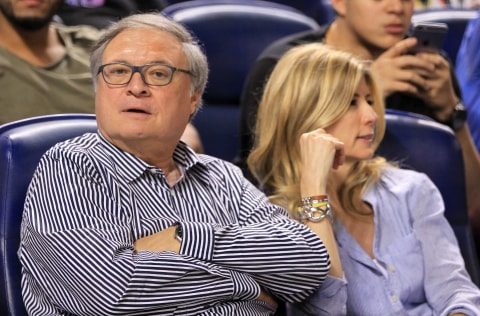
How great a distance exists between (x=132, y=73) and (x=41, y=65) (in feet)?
2.34

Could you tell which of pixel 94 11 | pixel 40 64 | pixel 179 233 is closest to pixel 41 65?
pixel 40 64

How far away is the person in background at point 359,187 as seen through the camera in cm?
192

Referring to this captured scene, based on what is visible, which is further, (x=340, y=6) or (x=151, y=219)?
(x=340, y=6)

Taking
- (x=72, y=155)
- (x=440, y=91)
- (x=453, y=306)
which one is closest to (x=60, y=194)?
(x=72, y=155)

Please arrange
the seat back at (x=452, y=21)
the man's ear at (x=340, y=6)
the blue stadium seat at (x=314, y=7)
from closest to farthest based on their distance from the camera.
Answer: the man's ear at (x=340, y=6) < the seat back at (x=452, y=21) < the blue stadium seat at (x=314, y=7)

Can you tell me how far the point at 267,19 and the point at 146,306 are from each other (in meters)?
1.44

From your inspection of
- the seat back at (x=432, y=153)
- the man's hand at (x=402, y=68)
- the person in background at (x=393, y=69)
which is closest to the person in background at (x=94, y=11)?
the person in background at (x=393, y=69)

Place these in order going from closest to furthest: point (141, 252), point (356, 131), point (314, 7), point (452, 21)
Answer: point (141, 252)
point (356, 131)
point (452, 21)
point (314, 7)

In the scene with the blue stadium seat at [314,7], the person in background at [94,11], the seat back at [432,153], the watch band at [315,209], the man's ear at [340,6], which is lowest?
the blue stadium seat at [314,7]

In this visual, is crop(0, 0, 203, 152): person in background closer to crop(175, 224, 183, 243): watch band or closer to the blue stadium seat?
crop(175, 224, 183, 243): watch band

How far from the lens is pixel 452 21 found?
3229 mm

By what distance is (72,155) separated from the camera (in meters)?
1.63

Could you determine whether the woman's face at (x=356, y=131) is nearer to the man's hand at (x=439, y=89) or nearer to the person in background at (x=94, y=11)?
the man's hand at (x=439, y=89)

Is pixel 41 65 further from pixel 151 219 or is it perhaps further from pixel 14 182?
pixel 151 219
